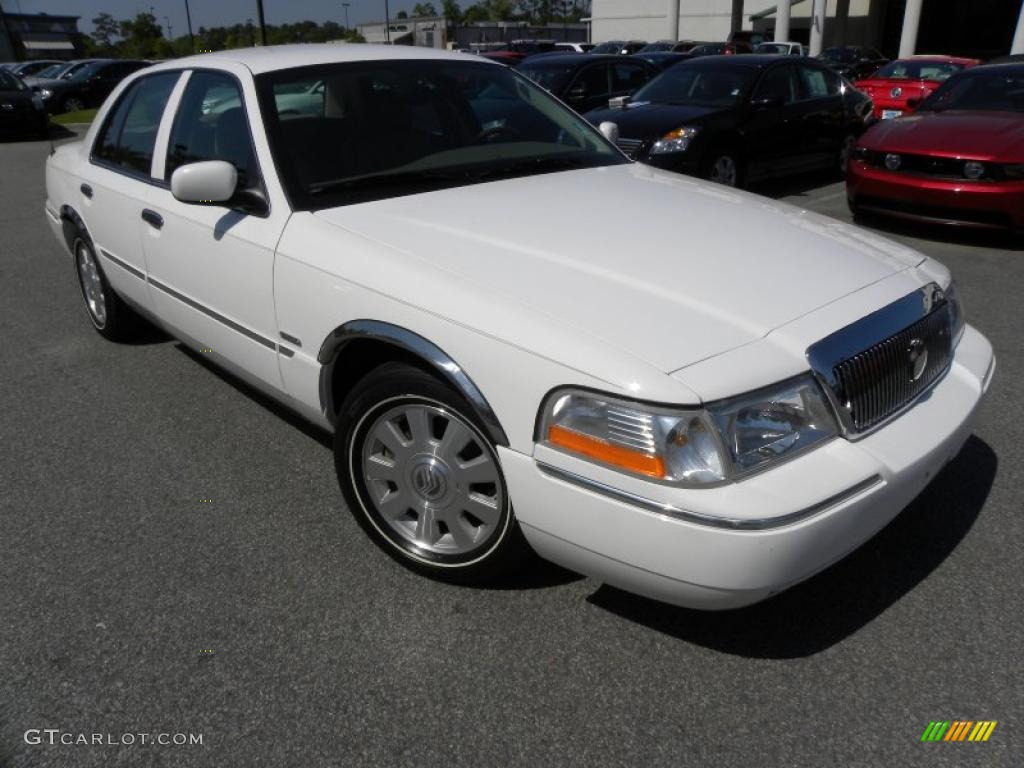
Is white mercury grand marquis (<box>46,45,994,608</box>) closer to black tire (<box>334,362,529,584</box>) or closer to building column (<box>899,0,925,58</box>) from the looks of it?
black tire (<box>334,362,529,584</box>)

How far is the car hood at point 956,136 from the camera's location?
21.9 feet

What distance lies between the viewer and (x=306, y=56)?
3.67m

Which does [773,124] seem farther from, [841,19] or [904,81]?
[841,19]

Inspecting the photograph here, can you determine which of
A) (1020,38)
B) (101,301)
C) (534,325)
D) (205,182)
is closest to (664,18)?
(1020,38)

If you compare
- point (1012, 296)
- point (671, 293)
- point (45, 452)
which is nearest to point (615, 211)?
point (671, 293)

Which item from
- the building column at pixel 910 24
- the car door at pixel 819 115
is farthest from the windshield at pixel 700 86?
the building column at pixel 910 24

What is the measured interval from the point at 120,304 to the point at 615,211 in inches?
125

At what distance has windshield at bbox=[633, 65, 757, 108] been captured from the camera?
8.91 meters

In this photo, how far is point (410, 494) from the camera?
282cm

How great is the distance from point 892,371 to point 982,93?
22.0 feet

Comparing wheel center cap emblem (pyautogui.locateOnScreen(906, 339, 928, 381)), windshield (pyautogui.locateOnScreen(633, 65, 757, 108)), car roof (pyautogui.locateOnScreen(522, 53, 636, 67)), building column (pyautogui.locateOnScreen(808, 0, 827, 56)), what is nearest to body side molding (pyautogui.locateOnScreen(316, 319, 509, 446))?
wheel center cap emblem (pyautogui.locateOnScreen(906, 339, 928, 381))

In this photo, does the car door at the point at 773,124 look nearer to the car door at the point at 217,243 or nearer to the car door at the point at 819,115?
the car door at the point at 819,115

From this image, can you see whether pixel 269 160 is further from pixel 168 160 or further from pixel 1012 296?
pixel 1012 296

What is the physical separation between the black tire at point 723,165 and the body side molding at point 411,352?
610 cm
